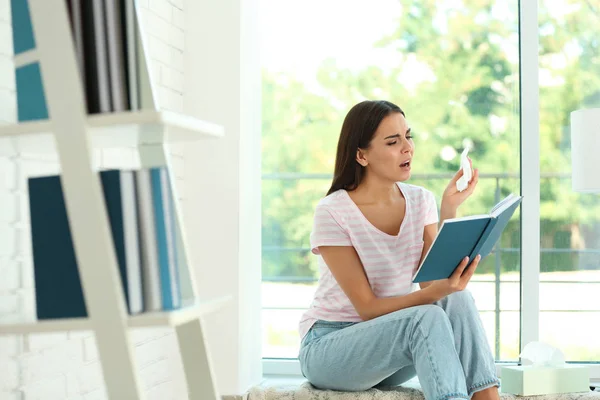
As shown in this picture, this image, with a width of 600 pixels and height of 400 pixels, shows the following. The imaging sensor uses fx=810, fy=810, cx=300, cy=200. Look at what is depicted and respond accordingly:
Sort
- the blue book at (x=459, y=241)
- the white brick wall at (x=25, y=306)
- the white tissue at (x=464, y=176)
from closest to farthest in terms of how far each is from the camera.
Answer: the white brick wall at (x=25, y=306) → the blue book at (x=459, y=241) → the white tissue at (x=464, y=176)

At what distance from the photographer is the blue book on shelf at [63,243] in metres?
1.49

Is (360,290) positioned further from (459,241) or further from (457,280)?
(459,241)

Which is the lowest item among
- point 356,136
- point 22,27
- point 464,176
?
point 464,176

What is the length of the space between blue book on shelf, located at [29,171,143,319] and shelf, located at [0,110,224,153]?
94 mm

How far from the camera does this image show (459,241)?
2.34m

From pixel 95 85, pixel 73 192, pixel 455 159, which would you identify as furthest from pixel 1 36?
pixel 455 159

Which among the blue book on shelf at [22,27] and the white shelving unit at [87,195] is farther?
the blue book on shelf at [22,27]

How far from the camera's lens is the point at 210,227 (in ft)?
10.00

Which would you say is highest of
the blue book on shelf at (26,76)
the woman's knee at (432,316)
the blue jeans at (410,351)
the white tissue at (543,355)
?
the blue book on shelf at (26,76)

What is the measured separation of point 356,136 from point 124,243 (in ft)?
4.86

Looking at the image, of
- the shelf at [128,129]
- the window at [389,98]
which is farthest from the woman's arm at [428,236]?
the shelf at [128,129]

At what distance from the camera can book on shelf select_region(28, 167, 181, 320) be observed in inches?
58.8

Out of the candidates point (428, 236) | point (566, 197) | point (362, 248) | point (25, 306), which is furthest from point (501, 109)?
point (25, 306)

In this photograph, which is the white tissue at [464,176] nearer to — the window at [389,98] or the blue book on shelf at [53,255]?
the window at [389,98]
